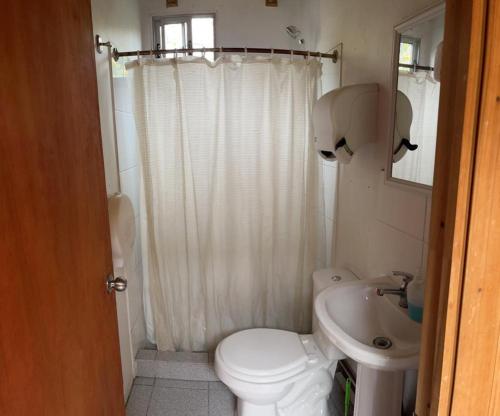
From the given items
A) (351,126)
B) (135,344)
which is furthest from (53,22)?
(135,344)

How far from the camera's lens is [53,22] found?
2.70 ft

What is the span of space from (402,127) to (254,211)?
0.93 meters

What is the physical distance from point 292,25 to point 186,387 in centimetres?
232

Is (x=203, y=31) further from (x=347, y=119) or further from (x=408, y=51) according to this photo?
(x=408, y=51)

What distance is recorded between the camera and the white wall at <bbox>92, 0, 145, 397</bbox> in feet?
5.49

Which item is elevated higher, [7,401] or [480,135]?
[480,135]

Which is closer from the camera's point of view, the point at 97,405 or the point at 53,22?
the point at 53,22

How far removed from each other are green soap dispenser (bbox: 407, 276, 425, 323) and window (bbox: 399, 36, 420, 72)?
78 cm

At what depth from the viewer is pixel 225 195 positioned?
6.65 ft

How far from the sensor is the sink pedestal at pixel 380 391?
127cm

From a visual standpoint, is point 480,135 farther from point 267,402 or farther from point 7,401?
point 267,402

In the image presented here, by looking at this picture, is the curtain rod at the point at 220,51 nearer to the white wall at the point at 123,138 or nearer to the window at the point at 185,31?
the white wall at the point at 123,138

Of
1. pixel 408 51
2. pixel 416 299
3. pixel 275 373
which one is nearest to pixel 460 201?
pixel 416 299

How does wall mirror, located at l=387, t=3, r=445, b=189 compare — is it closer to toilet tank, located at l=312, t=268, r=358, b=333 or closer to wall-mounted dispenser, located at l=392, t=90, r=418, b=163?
wall-mounted dispenser, located at l=392, t=90, r=418, b=163
